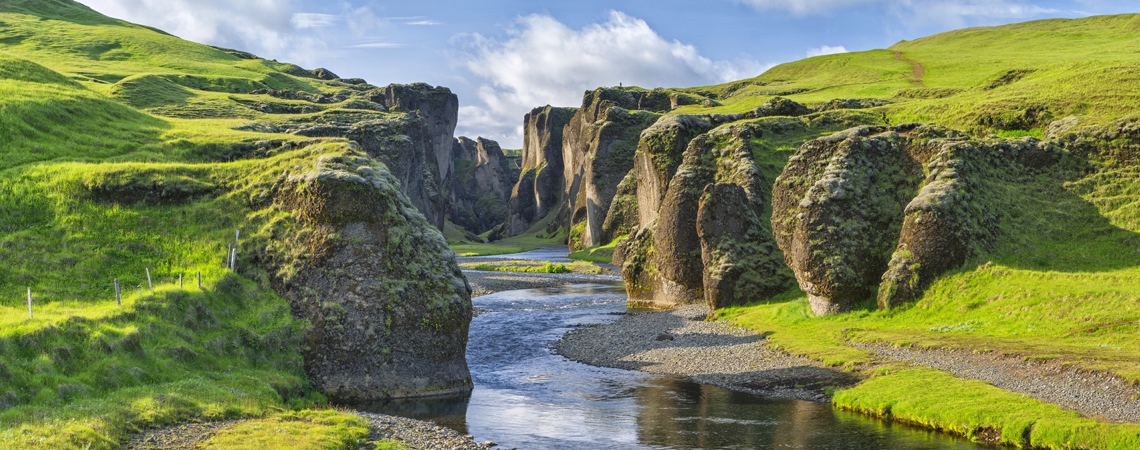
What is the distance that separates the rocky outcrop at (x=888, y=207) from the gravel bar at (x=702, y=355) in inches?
353

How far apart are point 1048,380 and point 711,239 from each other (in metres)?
38.6

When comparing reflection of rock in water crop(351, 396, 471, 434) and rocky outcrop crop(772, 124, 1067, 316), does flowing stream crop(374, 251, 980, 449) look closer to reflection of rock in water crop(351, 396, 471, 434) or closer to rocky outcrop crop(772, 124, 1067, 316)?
reflection of rock in water crop(351, 396, 471, 434)

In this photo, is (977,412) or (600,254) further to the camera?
(600,254)

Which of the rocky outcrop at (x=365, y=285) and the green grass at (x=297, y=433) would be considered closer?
the green grass at (x=297, y=433)

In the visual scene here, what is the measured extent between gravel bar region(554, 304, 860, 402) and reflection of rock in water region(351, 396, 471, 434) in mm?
14623

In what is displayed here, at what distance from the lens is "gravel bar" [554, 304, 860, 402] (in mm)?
45906

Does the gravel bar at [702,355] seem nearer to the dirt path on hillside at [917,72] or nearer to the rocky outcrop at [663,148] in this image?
the rocky outcrop at [663,148]

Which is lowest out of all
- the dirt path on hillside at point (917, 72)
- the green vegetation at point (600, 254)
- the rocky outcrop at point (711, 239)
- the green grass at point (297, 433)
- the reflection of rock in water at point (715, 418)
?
the reflection of rock in water at point (715, 418)

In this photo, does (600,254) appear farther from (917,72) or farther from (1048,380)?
(1048,380)

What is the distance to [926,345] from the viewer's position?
48.3 m

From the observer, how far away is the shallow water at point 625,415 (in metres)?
35.0

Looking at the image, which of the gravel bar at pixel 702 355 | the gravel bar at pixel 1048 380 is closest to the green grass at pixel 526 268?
the gravel bar at pixel 702 355

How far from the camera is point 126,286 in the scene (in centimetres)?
4566

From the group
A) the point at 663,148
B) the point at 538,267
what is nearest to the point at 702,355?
the point at 663,148
